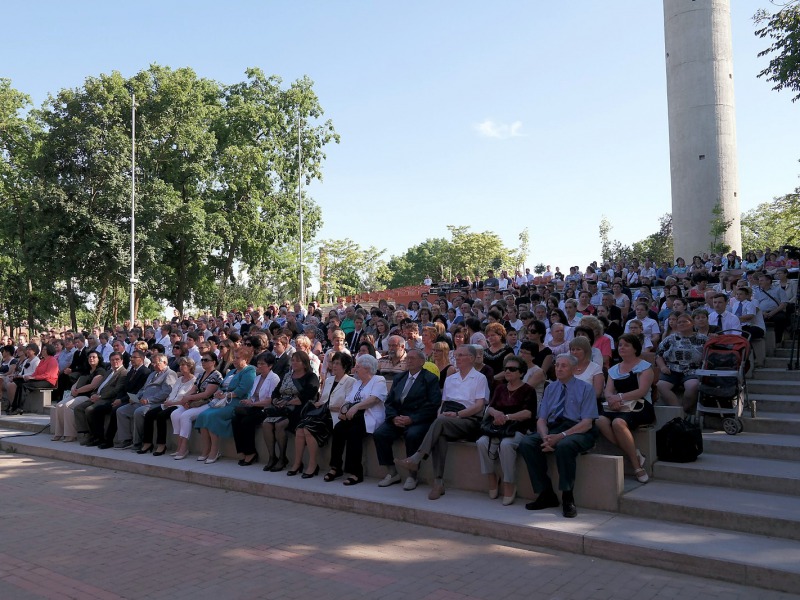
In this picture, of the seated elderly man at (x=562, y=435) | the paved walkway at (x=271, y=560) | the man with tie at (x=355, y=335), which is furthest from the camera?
the man with tie at (x=355, y=335)

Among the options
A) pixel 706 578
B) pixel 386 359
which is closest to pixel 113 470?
pixel 386 359

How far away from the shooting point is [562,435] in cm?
612

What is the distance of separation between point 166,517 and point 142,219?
25.7 meters

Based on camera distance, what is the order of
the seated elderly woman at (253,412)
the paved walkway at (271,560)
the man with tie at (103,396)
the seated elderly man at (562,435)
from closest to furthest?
the paved walkway at (271,560), the seated elderly man at (562,435), the seated elderly woman at (253,412), the man with tie at (103,396)

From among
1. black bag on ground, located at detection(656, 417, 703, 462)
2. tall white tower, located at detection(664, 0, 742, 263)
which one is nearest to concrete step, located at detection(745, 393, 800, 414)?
black bag on ground, located at detection(656, 417, 703, 462)

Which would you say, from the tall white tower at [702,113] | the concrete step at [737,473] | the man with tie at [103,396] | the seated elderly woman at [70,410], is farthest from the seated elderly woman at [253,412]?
the tall white tower at [702,113]

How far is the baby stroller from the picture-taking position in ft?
24.0

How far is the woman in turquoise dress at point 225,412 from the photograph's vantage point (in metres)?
9.18

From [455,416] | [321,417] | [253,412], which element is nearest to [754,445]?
[455,416]

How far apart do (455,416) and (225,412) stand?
150 inches

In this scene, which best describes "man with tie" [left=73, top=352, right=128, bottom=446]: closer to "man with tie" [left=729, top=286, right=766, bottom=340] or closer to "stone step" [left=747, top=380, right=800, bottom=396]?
"stone step" [left=747, top=380, right=800, bottom=396]

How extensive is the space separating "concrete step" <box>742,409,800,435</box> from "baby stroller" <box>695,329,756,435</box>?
0.57 feet

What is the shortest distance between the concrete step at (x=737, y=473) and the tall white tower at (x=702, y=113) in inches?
1057

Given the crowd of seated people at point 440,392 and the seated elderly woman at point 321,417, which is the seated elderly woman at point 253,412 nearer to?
the crowd of seated people at point 440,392
